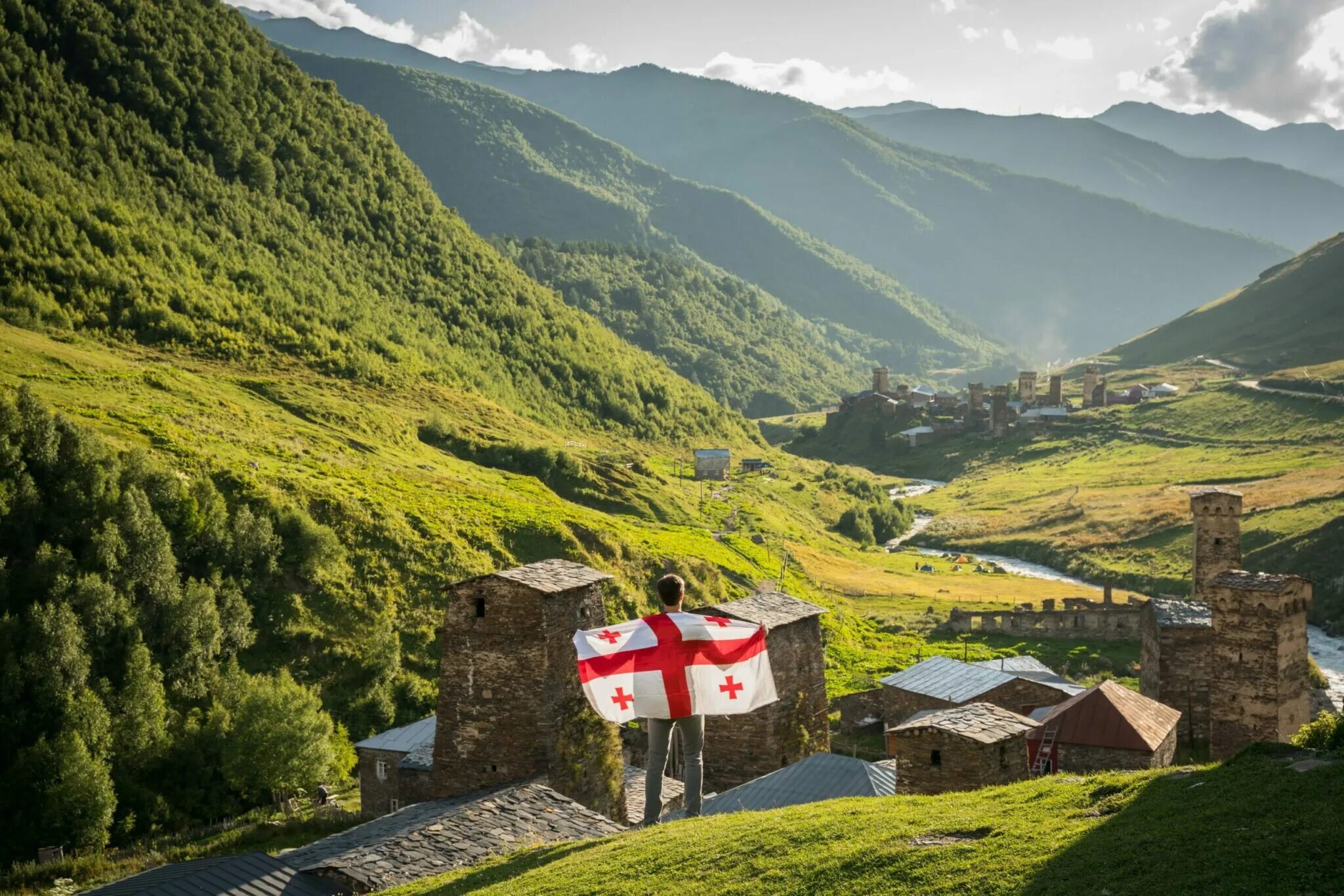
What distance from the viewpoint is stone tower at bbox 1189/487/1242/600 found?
145ft

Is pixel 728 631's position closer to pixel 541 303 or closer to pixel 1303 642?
pixel 1303 642

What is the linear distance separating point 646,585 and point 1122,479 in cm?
7858

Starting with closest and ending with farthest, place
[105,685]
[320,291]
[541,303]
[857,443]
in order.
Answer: [105,685] < [320,291] < [541,303] < [857,443]

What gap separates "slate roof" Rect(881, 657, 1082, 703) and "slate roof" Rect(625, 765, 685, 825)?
51.9 ft

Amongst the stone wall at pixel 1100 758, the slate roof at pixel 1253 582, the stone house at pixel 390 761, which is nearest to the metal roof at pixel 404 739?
the stone house at pixel 390 761

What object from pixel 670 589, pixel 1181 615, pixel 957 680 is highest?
pixel 670 589

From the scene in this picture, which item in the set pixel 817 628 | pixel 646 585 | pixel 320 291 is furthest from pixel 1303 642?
pixel 320 291

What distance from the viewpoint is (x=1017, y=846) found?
14266 millimetres

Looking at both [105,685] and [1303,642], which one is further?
[105,685]

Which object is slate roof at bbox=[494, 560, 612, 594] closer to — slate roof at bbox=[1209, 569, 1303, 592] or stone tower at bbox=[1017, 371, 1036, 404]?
slate roof at bbox=[1209, 569, 1303, 592]

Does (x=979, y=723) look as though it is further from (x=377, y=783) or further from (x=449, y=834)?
(x=377, y=783)

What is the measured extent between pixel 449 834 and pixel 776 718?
32.0 feet

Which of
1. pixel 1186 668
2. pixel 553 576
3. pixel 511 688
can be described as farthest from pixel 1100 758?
pixel 511 688

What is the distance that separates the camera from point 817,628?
1190 inches
